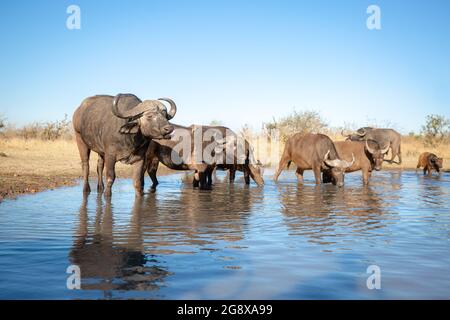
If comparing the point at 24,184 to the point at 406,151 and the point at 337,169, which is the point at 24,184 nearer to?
the point at 337,169

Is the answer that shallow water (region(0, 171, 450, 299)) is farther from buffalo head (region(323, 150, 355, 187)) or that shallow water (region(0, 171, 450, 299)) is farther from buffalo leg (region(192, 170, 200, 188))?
buffalo head (region(323, 150, 355, 187))

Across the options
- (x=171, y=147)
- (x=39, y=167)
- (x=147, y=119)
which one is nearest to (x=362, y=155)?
(x=171, y=147)

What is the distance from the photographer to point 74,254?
209 inches

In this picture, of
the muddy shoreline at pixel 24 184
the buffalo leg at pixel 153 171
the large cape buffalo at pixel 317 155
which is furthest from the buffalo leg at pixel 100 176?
the large cape buffalo at pixel 317 155

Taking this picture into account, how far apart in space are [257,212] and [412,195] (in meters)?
5.03

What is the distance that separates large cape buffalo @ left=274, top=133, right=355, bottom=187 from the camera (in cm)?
1498

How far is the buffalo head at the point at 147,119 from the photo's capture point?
9797mm

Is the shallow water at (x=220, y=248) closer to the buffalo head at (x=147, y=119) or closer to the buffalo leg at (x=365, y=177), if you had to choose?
the buffalo head at (x=147, y=119)

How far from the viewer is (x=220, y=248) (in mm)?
5730

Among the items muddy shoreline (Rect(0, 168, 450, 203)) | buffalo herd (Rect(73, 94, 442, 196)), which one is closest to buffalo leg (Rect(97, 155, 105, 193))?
buffalo herd (Rect(73, 94, 442, 196))

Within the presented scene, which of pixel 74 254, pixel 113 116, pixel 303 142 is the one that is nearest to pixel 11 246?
pixel 74 254

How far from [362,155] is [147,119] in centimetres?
871

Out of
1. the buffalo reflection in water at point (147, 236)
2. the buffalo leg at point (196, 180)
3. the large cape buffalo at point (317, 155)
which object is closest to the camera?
the buffalo reflection in water at point (147, 236)

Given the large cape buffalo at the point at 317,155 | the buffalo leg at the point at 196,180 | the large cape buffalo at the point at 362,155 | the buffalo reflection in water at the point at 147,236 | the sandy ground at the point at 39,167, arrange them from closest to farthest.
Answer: the buffalo reflection in water at the point at 147,236 < the sandy ground at the point at 39,167 < the buffalo leg at the point at 196,180 < the large cape buffalo at the point at 317,155 < the large cape buffalo at the point at 362,155
